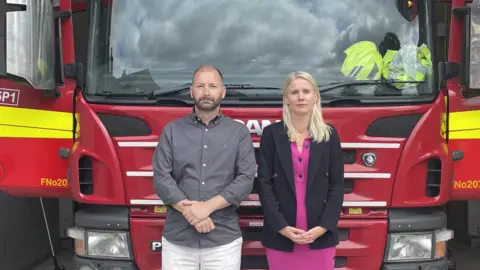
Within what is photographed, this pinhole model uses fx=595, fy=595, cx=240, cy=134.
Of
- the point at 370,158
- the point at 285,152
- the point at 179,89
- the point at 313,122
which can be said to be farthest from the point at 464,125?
the point at 179,89

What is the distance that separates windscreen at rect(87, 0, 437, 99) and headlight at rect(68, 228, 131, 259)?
0.86m

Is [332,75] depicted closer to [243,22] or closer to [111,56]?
[243,22]

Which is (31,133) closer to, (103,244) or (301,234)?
(103,244)

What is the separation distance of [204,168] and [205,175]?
1.5 inches

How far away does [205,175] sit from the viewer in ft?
10.2

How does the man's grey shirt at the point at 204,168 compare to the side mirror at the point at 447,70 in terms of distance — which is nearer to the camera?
the man's grey shirt at the point at 204,168

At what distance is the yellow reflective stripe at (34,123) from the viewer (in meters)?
3.82

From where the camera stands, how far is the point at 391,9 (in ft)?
11.9

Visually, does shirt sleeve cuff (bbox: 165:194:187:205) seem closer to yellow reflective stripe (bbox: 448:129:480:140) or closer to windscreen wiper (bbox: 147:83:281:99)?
windscreen wiper (bbox: 147:83:281:99)

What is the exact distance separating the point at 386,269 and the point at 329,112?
0.99m

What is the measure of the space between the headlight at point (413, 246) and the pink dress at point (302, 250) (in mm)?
524

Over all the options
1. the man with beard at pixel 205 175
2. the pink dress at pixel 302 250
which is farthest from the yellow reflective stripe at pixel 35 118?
the pink dress at pixel 302 250

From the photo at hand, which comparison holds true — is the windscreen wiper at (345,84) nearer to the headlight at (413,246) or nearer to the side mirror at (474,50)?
the side mirror at (474,50)

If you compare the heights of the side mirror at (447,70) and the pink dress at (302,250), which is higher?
the side mirror at (447,70)
